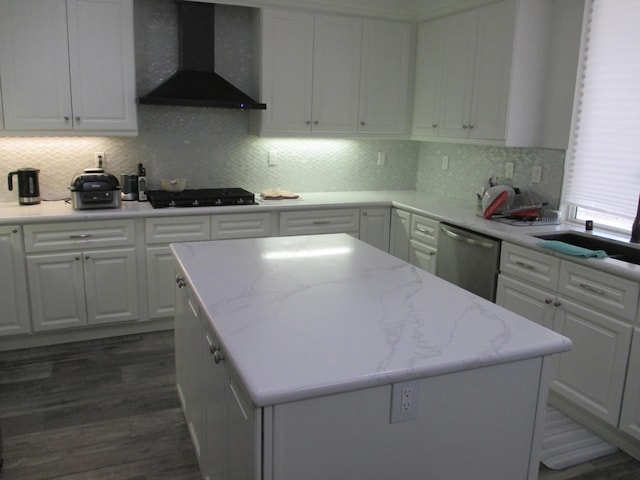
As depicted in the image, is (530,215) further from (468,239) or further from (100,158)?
(100,158)

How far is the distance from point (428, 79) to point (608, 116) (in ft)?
5.11

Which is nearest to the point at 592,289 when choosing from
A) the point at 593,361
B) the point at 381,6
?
the point at 593,361

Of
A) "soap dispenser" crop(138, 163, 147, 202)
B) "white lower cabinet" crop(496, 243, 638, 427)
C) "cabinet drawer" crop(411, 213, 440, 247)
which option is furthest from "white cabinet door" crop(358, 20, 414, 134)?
"white lower cabinet" crop(496, 243, 638, 427)

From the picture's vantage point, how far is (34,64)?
11.9 ft

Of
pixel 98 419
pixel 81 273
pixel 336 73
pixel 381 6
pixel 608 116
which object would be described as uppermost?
pixel 381 6

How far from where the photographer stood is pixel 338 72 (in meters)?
4.48

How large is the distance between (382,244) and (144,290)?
1.90m

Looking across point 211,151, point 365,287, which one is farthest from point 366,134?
point 365,287

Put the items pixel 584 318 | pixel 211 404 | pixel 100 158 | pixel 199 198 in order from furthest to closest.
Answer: pixel 100 158 → pixel 199 198 → pixel 584 318 → pixel 211 404

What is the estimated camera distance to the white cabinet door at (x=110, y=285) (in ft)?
12.4

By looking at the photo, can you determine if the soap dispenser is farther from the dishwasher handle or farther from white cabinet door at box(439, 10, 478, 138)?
white cabinet door at box(439, 10, 478, 138)

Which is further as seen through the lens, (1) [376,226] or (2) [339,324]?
(1) [376,226]

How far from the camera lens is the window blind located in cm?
322

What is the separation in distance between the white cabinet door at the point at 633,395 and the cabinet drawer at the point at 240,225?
2.52 metres
